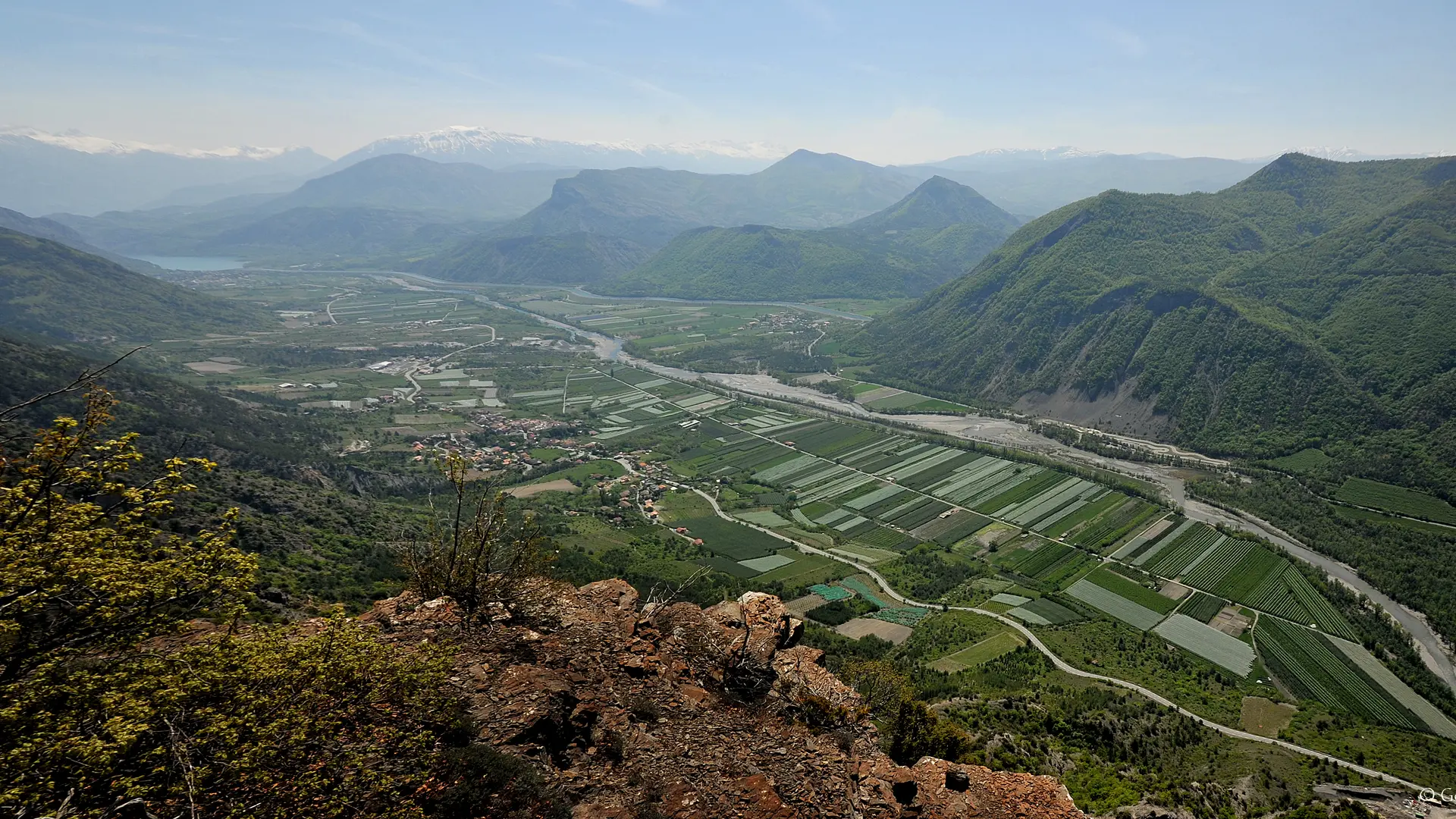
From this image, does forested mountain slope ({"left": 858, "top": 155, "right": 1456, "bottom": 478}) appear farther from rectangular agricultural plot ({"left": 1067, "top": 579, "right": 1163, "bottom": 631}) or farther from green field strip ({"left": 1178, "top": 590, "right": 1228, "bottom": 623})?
rectangular agricultural plot ({"left": 1067, "top": 579, "right": 1163, "bottom": 631})

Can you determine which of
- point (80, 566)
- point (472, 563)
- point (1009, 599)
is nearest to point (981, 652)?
point (1009, 599)

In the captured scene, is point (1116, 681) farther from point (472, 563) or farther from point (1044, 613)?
point (472, 563)

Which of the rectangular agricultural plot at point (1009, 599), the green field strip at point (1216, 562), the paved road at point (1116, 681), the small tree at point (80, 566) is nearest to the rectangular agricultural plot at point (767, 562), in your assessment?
the paved road at point (1116, 681)

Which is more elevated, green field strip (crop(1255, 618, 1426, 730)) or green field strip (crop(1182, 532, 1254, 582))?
green field strip (crop(1182, 532, 1254, 582))

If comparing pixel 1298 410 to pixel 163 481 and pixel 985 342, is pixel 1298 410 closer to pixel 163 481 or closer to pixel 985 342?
pixel 985 342

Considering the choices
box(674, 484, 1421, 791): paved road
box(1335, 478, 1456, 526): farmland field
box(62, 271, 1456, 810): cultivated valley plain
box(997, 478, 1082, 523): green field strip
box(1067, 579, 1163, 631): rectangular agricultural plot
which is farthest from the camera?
box(997, 478, 1082, 523): green field strip

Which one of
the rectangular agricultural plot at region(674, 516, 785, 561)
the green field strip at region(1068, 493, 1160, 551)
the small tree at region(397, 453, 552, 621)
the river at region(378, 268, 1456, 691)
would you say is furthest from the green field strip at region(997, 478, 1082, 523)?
the small tree at region(397, 453, 552, 621)
